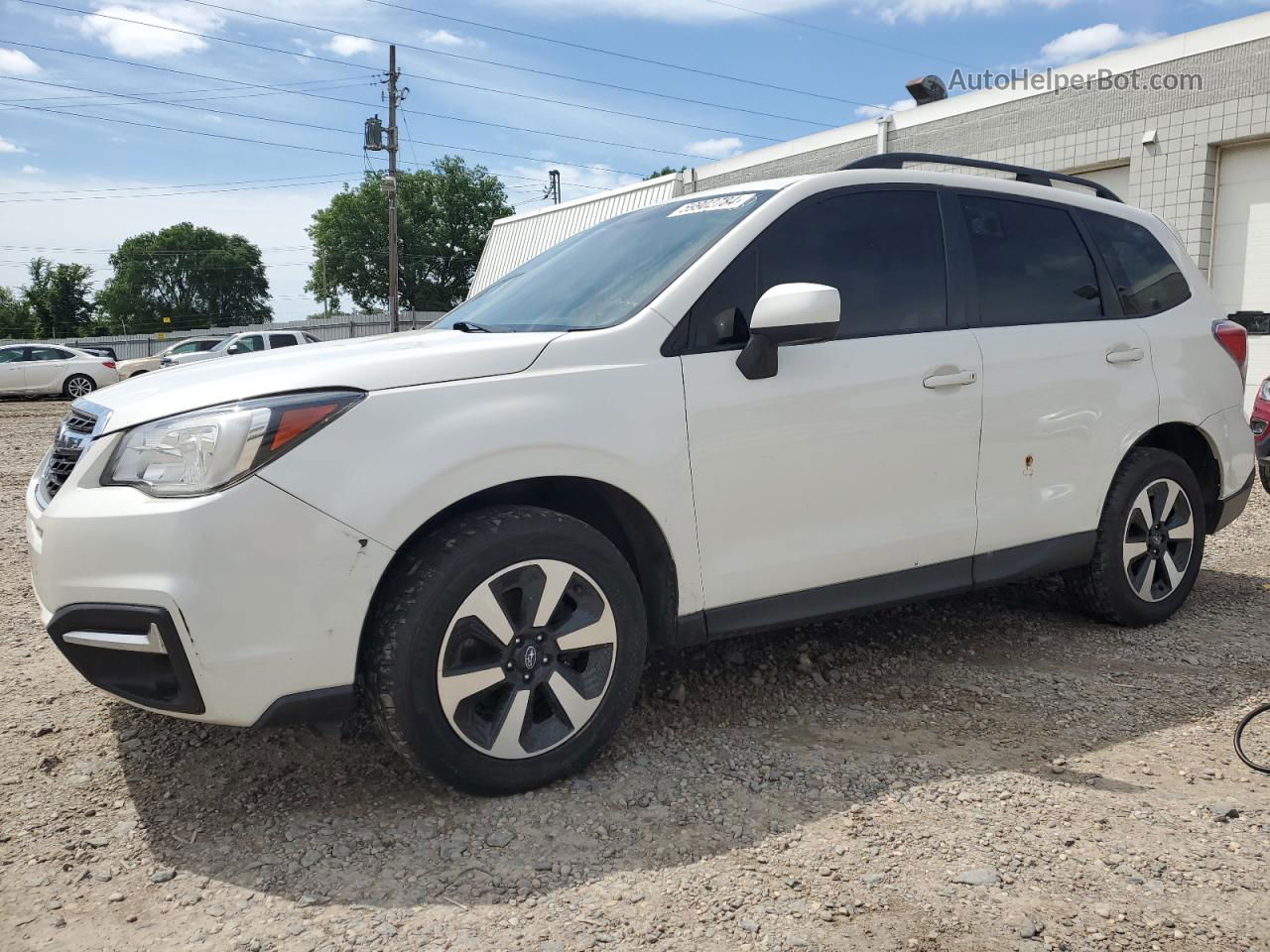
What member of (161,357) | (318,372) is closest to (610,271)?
(318,372)

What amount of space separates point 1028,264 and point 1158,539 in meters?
1.33

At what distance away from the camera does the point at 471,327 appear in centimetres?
338

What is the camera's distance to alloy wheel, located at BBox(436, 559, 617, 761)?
2.52 meters

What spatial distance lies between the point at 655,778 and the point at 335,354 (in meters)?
1.47

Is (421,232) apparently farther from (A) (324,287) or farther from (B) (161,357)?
(B) (161,357)

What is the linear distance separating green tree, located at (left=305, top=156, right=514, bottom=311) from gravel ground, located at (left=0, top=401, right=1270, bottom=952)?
65.6 m

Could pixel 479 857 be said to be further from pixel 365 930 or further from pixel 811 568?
pixel 811 568

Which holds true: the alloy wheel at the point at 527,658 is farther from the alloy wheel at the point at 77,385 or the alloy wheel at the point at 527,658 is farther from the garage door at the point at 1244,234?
the alloy wheel at the point at 77,385

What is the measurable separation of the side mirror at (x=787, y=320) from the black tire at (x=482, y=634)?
2.32ft

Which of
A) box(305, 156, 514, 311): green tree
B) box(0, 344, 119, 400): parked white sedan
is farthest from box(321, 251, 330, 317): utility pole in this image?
box(0, 344, 119, 400): parked white sedan

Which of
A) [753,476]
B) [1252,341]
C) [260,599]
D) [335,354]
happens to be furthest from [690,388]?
[1252,341]

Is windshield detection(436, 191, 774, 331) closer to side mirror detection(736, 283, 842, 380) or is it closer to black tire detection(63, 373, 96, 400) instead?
side mirror detection(736, 283, 842, 380)

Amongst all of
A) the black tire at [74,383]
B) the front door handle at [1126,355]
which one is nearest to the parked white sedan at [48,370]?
the black tire at [74,383]

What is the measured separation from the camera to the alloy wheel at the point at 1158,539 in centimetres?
406
